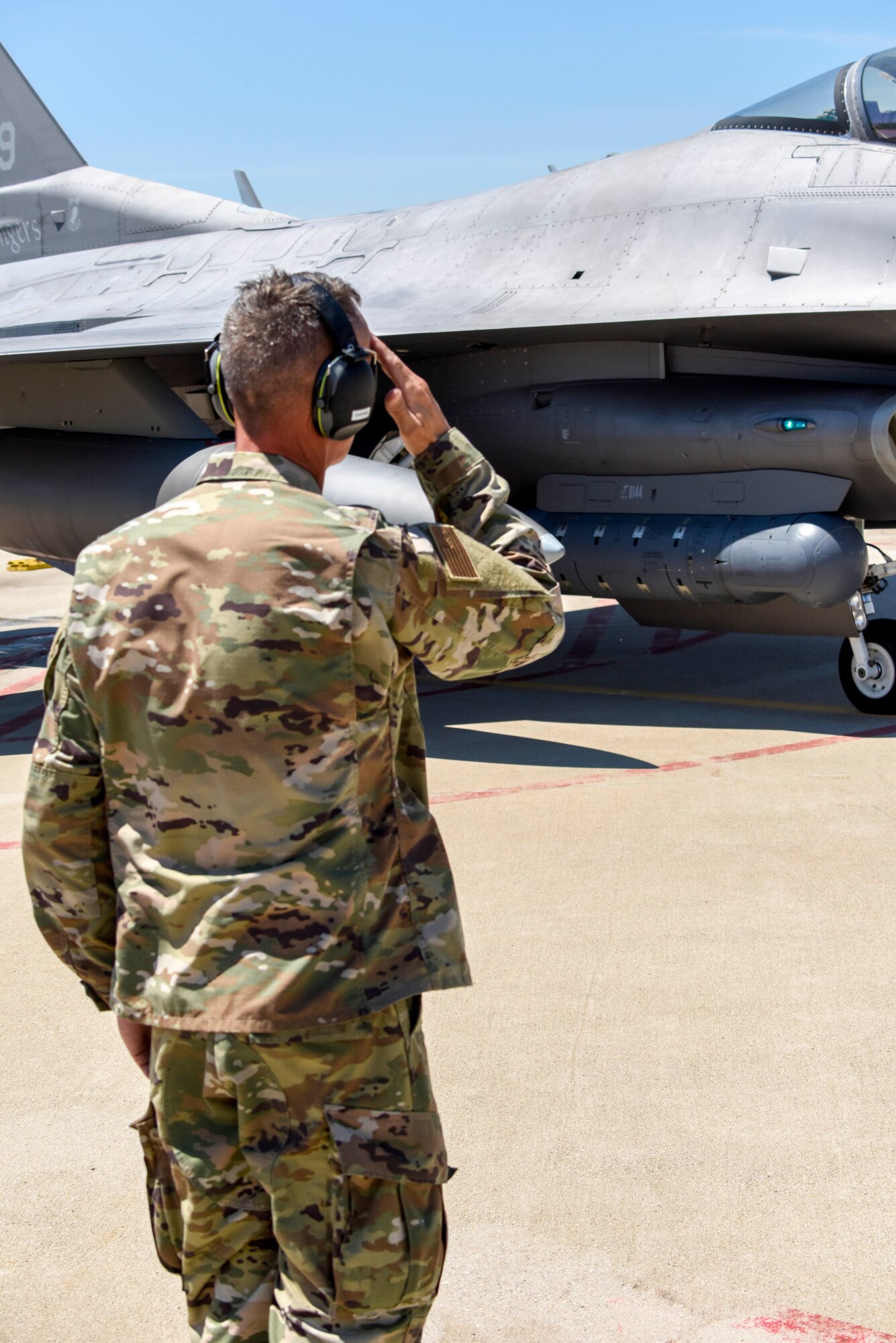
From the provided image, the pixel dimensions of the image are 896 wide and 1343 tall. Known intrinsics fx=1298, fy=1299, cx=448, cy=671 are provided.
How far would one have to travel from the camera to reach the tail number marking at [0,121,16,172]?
42.3 ft

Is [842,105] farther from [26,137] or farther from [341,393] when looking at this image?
[26,137]

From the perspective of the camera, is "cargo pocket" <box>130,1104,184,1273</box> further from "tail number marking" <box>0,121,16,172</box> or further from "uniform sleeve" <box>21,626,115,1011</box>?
"tail number marking" <box>0,121,16,172</box>

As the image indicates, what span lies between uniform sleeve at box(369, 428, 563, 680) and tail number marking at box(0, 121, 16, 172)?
1239cm

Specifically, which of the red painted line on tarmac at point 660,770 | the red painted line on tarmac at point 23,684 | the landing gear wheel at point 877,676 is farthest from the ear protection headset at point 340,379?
the red painted line on tarmac at point 23,684

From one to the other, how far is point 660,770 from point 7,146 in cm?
1004

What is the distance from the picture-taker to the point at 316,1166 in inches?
76.4

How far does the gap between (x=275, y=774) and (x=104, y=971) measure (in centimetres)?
55

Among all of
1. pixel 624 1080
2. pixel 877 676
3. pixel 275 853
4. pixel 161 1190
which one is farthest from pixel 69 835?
pixel 877 676

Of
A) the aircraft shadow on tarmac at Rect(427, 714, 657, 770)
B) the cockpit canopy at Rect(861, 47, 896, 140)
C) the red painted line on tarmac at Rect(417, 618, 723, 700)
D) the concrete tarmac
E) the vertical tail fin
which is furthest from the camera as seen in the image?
the vertical tail fin

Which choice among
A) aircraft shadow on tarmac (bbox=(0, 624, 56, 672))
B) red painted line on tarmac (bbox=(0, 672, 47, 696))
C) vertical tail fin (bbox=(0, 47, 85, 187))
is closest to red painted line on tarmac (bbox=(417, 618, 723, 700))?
red painted line on tarmac (bbox=(0, 672, 47, 696))

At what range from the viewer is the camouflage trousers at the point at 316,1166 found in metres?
1.92

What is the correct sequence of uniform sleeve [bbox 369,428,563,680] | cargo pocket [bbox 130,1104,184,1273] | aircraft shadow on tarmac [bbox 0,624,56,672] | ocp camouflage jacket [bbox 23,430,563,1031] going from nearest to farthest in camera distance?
ocp camouflage jacket [bbox 23,430,563,1031] → uniform sleeve [bbox 369,428,563,680] → cargo pocket [bbox 130,1104,184,1273] → aircraft shadow on tarmac [bbox 0,624,56,672]

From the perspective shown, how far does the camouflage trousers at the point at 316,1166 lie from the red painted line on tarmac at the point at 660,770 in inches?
171

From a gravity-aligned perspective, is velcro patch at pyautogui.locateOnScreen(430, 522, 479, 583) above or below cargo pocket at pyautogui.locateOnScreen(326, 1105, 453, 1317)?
above
